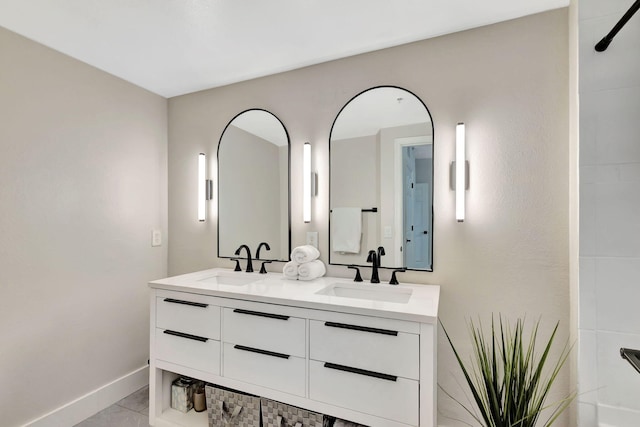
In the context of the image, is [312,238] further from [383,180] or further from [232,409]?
[232,409]

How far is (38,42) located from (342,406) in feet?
8.39

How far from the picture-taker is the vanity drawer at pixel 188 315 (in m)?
1.70

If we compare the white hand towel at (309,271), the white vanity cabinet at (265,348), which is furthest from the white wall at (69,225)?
the white hand towel at (309,271)

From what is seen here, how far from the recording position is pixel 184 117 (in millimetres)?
2588

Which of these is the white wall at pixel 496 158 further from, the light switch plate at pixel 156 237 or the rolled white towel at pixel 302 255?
the light switch plate at pixel 156 237

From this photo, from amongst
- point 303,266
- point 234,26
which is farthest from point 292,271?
point 234,26

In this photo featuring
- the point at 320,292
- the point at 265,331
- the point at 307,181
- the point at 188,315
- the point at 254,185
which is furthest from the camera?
the point at 254,185

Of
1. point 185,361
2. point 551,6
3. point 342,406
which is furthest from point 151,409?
point 551,6

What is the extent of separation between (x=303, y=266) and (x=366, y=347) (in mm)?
686

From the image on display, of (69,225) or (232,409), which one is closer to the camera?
(232,409)

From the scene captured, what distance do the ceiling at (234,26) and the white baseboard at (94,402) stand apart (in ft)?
7.14

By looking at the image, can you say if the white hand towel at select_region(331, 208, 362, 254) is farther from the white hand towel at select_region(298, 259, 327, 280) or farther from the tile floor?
the tile floor

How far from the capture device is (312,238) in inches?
82.8

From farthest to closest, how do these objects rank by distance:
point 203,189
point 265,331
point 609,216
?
1. point 203,189
2. point 265,331
3. point 609,216
